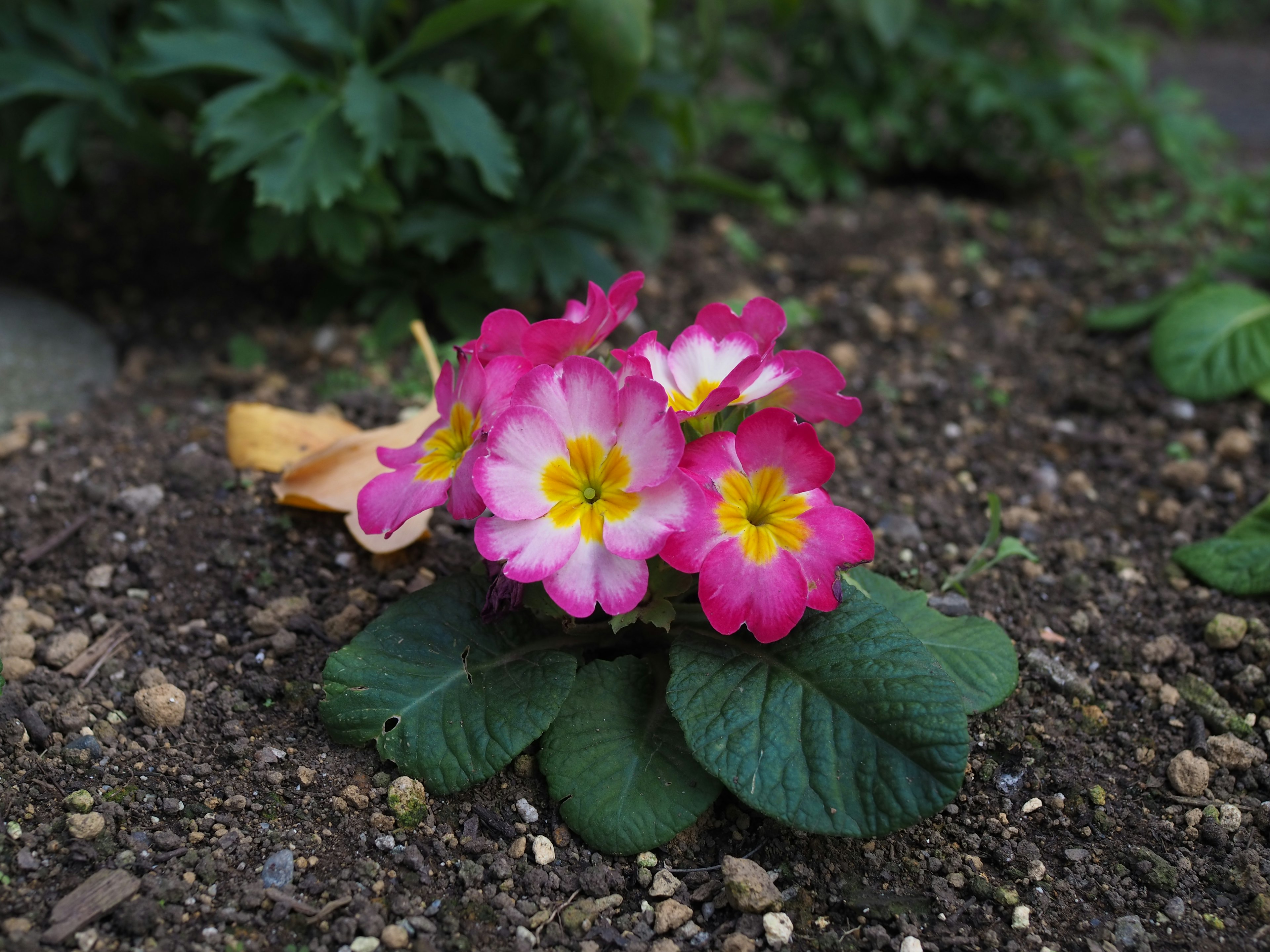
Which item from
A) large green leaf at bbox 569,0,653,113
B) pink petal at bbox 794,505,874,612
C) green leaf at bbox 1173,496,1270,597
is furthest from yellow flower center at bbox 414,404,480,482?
green leaf at bbox 1173,496,1270,597

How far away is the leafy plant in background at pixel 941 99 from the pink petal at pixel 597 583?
8.27 feet

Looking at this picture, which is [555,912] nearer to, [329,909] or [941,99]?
[329,909]

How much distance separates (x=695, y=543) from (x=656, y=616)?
5.7 inches

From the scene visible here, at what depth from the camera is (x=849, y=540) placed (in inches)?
58.0

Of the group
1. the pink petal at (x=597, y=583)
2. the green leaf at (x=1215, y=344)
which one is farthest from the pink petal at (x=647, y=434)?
the green leaf at (x=1215, y=344)

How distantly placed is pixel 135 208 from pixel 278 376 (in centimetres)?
123

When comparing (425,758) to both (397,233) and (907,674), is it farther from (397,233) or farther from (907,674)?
(397,233)

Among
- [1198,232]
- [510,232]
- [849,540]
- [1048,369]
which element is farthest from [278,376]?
[1198,232]

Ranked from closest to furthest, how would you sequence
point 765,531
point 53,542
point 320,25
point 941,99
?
point 765,531
point 53,542
point 320,25
point 941,99

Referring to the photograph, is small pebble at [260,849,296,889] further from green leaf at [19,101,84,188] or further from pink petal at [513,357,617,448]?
green leaf at [19,101,84,188]

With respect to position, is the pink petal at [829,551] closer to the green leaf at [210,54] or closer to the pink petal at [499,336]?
the pink petal at [499,336]

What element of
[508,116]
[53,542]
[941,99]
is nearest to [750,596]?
[53,542]

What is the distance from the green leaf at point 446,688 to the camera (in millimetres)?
1536

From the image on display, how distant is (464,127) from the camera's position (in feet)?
7.90
